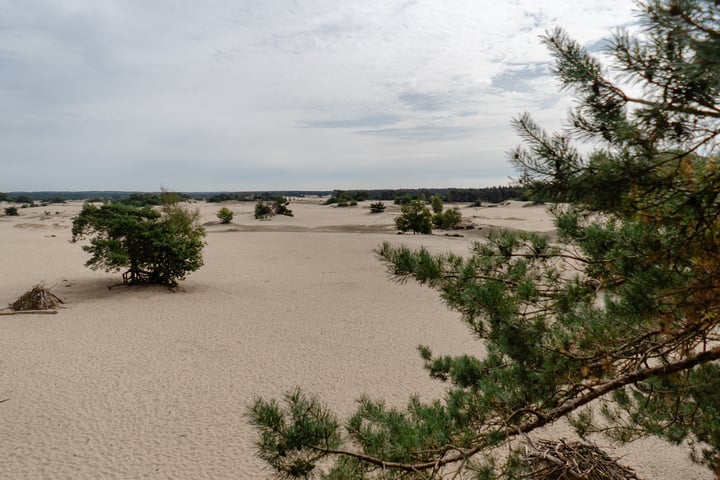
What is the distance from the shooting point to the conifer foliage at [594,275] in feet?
5.88

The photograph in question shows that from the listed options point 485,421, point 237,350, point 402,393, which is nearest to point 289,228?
point 237,350

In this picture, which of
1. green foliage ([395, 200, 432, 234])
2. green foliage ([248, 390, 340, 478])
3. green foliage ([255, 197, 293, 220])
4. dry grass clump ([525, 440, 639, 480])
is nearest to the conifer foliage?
green foliage ([248, 390, 340, 478])

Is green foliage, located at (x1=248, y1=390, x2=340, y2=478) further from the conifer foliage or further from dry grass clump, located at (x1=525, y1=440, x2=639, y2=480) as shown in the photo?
dry grass clump, located at (x1=525, y1=440, x2=639, y2=480)

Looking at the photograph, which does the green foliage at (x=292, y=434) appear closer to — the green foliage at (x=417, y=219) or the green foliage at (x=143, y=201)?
the green foliage at (x=143, y=201)

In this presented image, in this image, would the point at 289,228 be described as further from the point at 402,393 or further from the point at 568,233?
the point at 568,233

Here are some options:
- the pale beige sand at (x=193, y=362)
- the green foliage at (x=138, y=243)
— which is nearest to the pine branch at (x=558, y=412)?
the pale beige sand at (x=193, y=362)

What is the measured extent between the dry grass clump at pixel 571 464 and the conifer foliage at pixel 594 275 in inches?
21.2

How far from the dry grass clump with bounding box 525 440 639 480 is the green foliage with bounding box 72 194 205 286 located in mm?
11420

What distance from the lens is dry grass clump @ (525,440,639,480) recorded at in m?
3.34

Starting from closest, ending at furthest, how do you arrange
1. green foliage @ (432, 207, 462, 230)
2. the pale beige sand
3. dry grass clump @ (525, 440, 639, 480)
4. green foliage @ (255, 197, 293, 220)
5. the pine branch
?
the pine branch < dry grass clump @ (525, 440, 639, 480) < the pale beige sand < green foliage @ (432, 207, 462, 230) < green foliage @ (255, 197, 293, 220)

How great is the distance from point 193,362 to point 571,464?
626 cm

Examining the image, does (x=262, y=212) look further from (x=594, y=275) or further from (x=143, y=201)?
(x=594, y=275)

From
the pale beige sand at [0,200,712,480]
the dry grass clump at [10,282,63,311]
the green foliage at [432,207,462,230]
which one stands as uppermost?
the green foliage at [432,207,462,230]

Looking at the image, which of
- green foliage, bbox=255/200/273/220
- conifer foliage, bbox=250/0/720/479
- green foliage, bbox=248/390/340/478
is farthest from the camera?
green foliage, bbox=255/200/273/220
